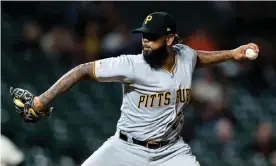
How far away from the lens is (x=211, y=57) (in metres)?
5.58

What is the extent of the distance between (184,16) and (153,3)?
1.46 ft

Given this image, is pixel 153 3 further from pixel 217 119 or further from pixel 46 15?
pixel 217 119

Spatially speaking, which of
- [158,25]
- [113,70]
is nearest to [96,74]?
[113,70]

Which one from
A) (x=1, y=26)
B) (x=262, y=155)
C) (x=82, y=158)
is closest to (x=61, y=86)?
(x=82, y=158)

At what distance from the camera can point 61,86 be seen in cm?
501

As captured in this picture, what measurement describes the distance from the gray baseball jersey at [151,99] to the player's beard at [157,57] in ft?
0.10

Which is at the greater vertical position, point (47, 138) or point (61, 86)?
point (61, 86)

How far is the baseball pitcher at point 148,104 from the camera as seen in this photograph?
5.11 meters

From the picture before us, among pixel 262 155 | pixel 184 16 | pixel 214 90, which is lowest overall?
pixel 262 155

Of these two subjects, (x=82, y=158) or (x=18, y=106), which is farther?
(x=82, y=158)

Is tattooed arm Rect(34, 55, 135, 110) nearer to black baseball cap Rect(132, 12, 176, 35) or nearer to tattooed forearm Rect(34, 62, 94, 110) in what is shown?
tattooed forearm Rect(34, 62, 94, 110)

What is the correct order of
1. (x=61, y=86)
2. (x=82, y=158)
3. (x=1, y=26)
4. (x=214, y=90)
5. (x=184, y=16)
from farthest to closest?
(x=184, y=16)
(x=1, y=26)
(x=214, y=90)
(x=82, y=158)
(x=61, y=86)

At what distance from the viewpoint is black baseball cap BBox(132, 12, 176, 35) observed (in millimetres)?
5125

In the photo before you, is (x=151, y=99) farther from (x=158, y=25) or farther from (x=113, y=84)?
(x=113, y=84)
